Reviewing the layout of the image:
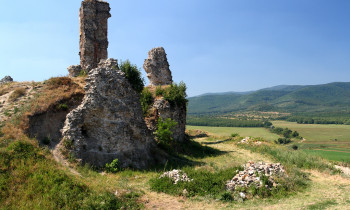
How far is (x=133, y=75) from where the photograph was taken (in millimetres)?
15539

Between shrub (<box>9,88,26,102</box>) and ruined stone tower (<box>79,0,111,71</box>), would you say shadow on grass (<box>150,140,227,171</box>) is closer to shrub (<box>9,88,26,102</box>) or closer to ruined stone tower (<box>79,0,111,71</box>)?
shrub (<box>9,88,26,102</box>)

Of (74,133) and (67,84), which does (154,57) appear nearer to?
(67,84)

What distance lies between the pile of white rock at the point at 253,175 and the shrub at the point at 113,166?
18.6 feet

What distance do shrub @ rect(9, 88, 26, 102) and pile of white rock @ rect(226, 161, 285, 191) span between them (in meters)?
13.1

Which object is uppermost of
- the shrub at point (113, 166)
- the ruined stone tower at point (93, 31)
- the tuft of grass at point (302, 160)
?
the ruined stone tower at point (93, 31)

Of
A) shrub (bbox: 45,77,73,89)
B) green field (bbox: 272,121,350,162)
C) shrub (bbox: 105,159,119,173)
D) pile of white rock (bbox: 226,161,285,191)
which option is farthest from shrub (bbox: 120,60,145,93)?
green field (bbox: 272,121,350,162)

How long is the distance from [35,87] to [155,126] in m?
8.97

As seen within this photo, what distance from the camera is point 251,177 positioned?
992 centimetres

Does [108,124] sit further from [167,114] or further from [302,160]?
[302,160]

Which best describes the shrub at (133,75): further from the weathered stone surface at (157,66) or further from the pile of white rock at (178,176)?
the weathered stone surface at (157,66)

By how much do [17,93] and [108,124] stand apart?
247 inches

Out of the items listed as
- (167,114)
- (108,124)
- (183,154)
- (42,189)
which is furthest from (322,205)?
(167,114)

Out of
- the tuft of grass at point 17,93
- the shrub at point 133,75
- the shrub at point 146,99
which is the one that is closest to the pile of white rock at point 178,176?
the shrub at point 133,75

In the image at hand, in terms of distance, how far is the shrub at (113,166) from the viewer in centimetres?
1157
